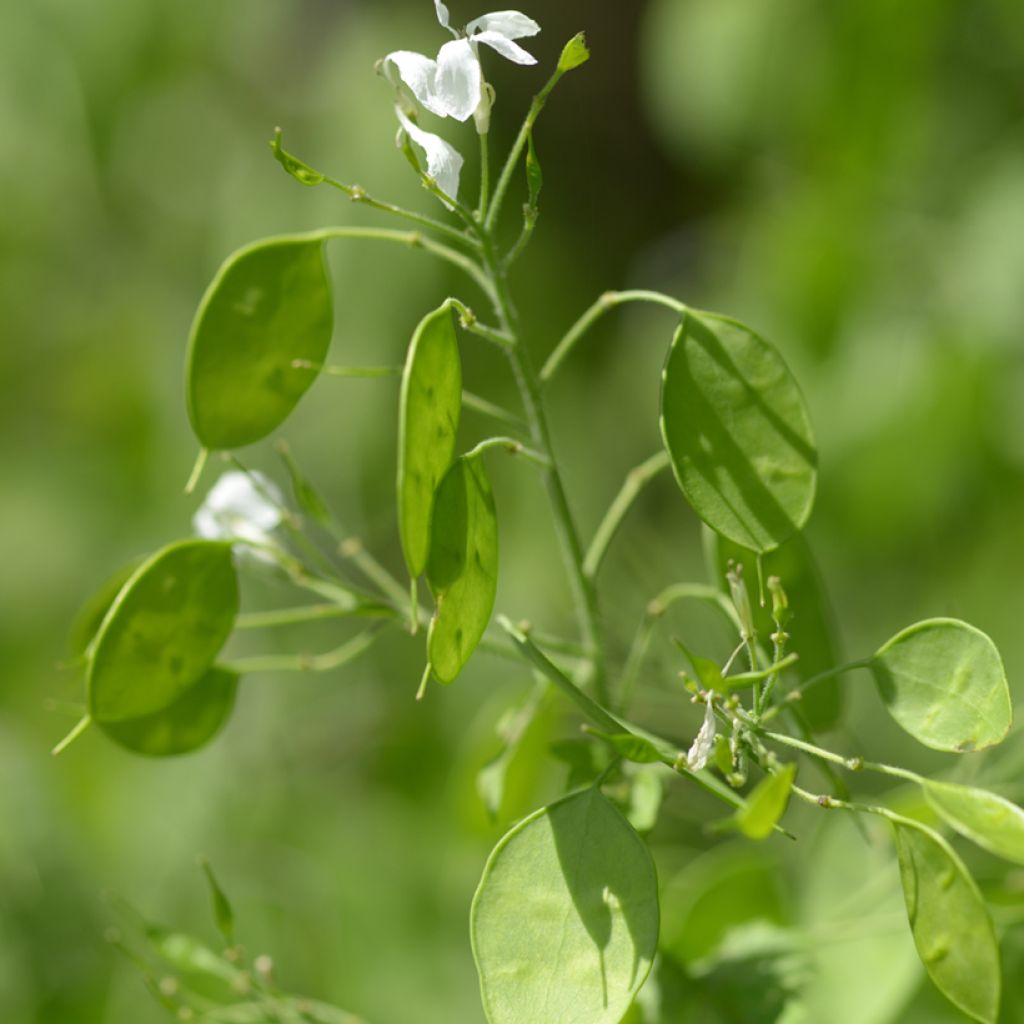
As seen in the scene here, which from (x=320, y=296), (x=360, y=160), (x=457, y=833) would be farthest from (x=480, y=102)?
(x=360, y=160)

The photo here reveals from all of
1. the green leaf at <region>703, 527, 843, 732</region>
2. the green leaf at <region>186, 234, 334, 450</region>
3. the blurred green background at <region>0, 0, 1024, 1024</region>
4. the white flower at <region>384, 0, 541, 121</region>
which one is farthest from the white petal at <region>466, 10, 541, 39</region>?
the blurred green background at <region>0, 0, 1024, 1024</region>

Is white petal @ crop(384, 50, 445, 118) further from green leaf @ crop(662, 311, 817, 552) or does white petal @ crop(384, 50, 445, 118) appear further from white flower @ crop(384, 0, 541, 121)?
green leaf @ crop(662, 311, 817, 552)

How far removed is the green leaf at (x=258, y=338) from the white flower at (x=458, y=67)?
0.08 metres

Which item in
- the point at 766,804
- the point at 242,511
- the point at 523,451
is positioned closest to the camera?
the point at 766,804

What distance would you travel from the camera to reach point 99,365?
1.59 meters

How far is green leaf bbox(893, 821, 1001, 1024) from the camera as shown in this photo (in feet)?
1.27

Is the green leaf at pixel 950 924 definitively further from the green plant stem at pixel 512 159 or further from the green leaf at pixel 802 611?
the green plant stem at pixel 512 159

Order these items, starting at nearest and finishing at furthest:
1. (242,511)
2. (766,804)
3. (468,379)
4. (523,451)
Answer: (766,804), (523,451), (242,511), (468,379)

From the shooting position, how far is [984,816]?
1.27 ft

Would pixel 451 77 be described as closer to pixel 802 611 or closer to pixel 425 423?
pixel 425 423

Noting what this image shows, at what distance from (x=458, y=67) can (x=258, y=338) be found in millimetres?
127

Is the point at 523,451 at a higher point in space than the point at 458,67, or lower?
lower

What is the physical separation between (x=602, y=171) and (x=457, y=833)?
1.10m

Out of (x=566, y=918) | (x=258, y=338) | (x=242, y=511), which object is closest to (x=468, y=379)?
(x=242, y=511)
